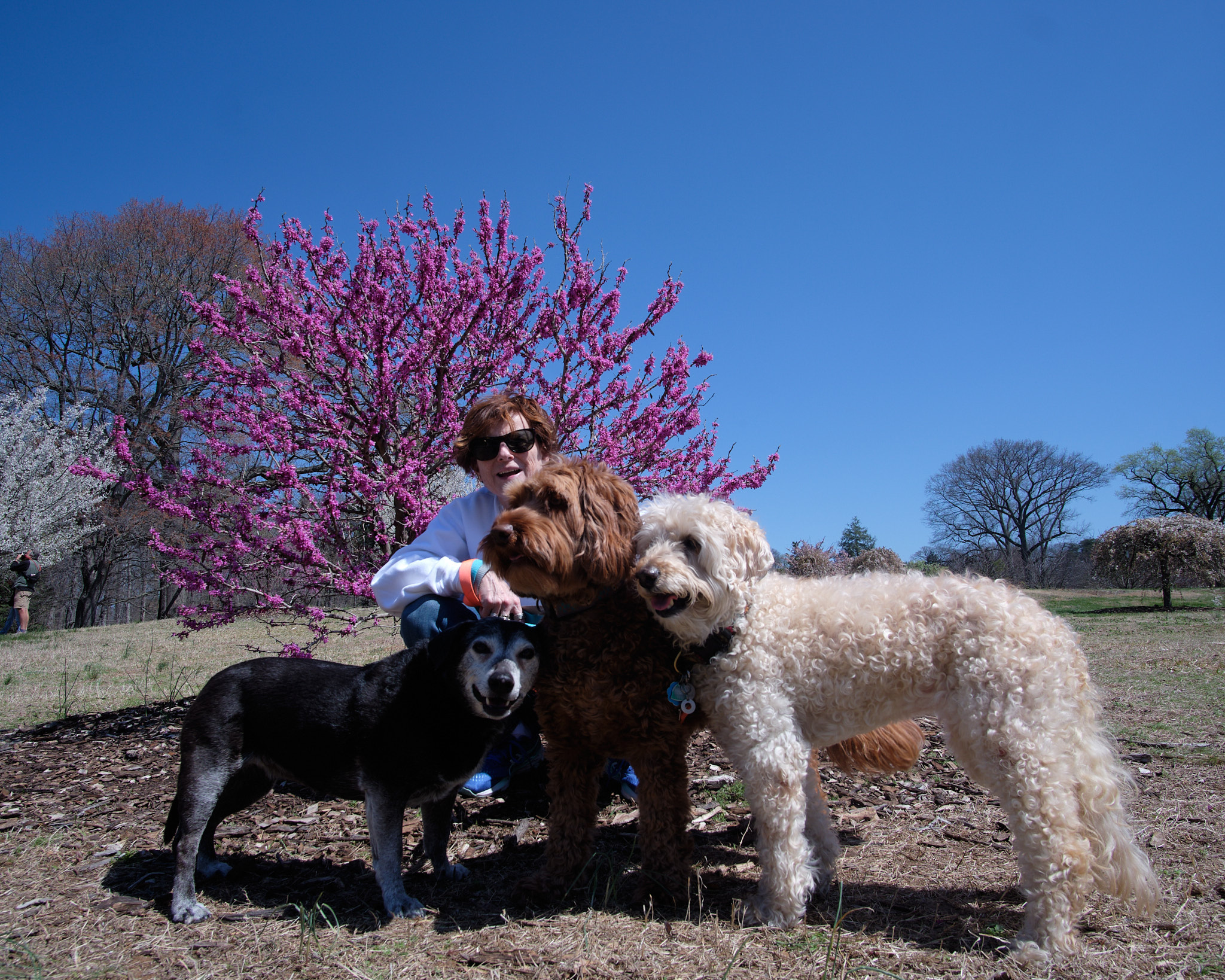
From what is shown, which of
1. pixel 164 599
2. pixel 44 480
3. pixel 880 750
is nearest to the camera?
pixel 880 750

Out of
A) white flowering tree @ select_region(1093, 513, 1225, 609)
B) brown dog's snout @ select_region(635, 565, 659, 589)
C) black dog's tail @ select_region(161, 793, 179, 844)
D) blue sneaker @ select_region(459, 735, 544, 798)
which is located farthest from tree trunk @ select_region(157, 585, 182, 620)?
white flowering tree @ select_region(1093, 513, 1225, 609)

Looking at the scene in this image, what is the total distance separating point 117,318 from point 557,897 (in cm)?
2356

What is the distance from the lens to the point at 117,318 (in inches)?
800

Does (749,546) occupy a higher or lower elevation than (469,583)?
higher

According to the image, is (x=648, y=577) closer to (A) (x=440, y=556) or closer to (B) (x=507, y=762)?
(A) (x=440, y=556)

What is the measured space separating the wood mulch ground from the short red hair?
180 cm

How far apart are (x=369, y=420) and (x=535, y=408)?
2401 mm

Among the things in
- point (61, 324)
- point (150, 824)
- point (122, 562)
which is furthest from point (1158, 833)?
point (122, 562)

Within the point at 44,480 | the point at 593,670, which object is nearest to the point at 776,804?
the point at 593,670

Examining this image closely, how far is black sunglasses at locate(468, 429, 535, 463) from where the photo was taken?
3.35m

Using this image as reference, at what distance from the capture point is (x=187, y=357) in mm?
20984

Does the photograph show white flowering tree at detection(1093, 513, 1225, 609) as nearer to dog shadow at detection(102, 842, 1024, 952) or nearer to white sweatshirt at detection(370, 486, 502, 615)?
dog shadow at detection(102, 842, 1024, 952)

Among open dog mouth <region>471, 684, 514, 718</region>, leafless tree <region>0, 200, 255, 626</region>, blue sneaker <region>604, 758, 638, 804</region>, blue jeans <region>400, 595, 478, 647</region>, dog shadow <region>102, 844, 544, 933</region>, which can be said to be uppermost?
→ leafless tree <region>0, 200, 255, 626</region>

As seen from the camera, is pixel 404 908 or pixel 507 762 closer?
pixel 404 908
